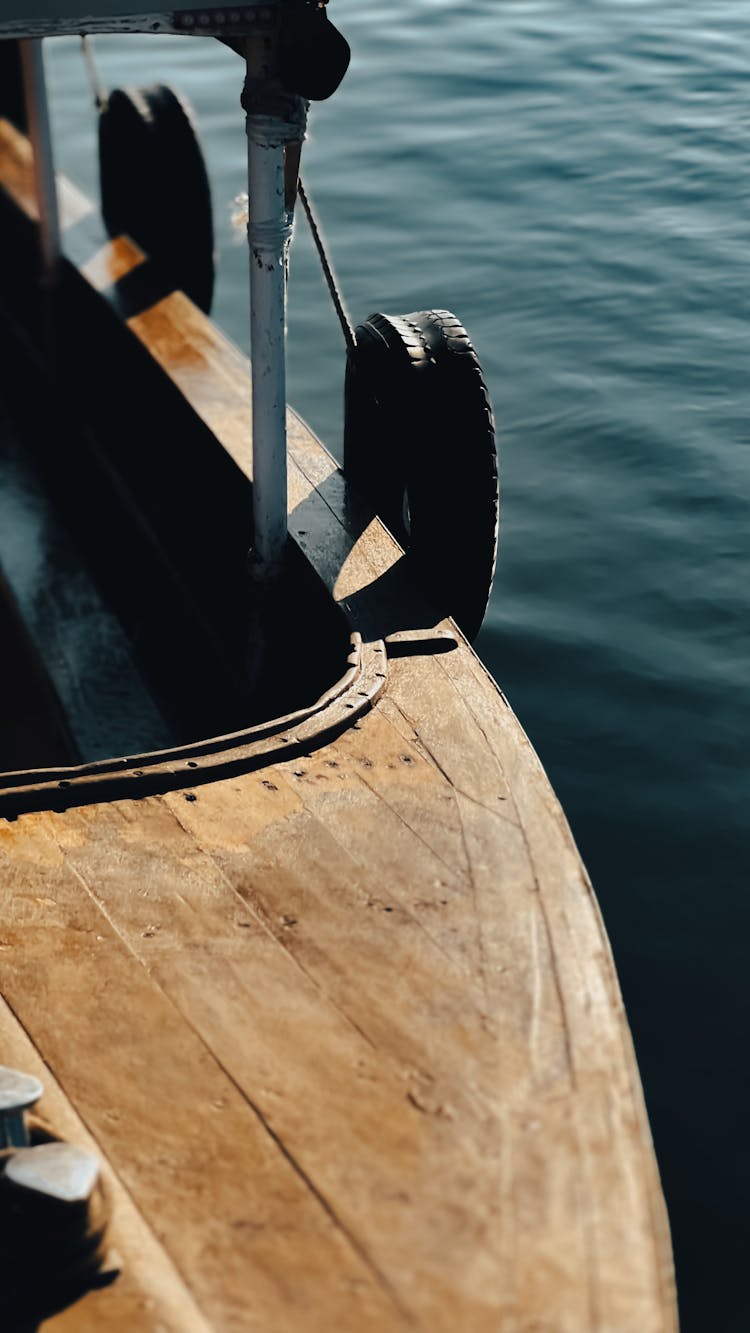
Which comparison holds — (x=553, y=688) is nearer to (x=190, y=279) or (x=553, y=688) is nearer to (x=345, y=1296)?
(x=190, y=279)

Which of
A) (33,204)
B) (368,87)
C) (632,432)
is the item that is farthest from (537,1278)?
(368,87)

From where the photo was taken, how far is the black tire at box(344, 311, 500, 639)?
4043mm

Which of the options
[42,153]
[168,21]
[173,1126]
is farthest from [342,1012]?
[42,153]

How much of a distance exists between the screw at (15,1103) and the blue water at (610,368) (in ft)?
6.21

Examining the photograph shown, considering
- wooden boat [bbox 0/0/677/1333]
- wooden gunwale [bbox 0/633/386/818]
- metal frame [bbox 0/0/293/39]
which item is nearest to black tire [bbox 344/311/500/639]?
wooden boat [bbox 0/0/677/1333]

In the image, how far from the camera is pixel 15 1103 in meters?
2.05

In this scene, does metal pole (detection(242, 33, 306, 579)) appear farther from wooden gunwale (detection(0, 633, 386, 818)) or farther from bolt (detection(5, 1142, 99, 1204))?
bolt (detection(5, 1142, 99, 1204))

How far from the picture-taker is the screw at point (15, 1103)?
2055 millimetres

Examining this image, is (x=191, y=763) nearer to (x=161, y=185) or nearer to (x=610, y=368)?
(x=161, y=185)

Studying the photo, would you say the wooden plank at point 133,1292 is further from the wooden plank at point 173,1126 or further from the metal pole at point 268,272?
the metal pole at point 268,272

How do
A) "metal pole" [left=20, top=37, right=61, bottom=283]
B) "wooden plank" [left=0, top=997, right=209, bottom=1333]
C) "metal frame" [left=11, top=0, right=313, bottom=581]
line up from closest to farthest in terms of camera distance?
1. "wooden plank" [left=0, top=997, right=209, bottom=1333]
2. "metal frame" [left=11, top=0, right=313, bottom=581]
3. "metal pole" [left=20, top=37, right=61, bottom=283]

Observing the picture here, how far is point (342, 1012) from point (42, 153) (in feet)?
16.2

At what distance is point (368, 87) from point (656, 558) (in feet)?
23.7

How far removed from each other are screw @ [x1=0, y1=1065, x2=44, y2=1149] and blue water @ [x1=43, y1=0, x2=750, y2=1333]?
189 cm
